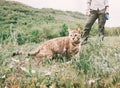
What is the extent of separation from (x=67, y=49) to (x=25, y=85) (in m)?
3.57

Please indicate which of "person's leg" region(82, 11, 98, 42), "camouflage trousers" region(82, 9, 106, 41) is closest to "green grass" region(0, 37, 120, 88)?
"camouflage trousers" region(82, 9, 106, 41)

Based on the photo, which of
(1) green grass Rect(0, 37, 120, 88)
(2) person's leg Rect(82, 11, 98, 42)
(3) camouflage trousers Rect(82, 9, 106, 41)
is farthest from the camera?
(2) person's leg Rect(82, 11, 98, 42)

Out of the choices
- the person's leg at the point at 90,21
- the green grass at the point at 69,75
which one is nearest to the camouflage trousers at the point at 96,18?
the person's leg at the point at 90,21

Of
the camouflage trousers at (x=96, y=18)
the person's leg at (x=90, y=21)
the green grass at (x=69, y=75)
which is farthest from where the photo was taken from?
the person's leg at (x=90, y=21)

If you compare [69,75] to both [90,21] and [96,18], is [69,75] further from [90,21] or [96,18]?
[96,18]

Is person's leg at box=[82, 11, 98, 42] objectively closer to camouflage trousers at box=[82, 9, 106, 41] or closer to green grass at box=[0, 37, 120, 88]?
camouflage trousers at box=[82, 9, 106, 41]

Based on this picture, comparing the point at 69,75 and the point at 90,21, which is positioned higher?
the point at 69,75

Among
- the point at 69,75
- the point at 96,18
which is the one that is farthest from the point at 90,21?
the point at 69,75

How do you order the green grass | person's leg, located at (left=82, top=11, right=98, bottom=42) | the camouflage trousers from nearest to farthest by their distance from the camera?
the green grass
the camouflage trousers
person's leg, located at (left=82, top=11, right=98, bottom=42)

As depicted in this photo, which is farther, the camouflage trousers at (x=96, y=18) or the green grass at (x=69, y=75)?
the camouflage trousers at (x=96, y=18)

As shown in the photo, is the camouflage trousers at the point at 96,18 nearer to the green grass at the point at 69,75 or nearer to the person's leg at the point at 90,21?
the person's leg at the point at 90,21

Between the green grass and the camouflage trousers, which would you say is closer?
→ the green grass

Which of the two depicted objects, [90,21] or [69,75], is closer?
[69,75]

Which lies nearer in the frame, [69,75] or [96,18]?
[69,75]
